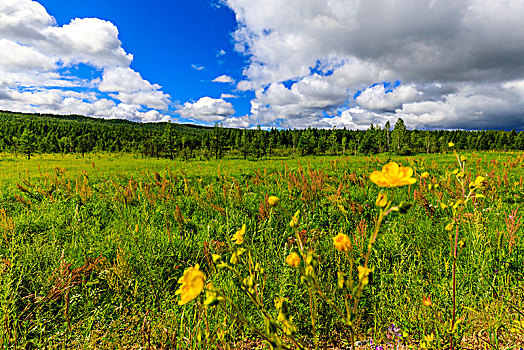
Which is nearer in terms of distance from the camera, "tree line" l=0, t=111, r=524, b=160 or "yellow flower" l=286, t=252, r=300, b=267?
"yellow flower" l=286, t=252, r=300, b=267

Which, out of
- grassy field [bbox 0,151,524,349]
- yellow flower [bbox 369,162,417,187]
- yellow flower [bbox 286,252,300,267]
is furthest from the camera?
grassy field [bbox 0,151,524,349]

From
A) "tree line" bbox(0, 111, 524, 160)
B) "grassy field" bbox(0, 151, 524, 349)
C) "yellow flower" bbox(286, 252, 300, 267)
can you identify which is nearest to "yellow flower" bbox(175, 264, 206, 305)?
"grassy field" bbox(0, 151, 524, 349)

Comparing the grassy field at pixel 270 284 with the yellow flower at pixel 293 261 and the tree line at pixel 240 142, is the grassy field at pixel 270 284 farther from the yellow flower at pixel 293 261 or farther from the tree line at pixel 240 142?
the tree line at pixel 240 142

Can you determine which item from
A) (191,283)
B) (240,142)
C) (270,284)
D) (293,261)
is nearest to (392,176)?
(293,261)

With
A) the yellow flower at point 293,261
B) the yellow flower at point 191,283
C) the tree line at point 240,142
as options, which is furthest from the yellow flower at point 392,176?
the tree line at point 240,142

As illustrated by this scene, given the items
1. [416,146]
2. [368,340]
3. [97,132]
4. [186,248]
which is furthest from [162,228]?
[97,132]

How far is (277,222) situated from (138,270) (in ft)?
6.91

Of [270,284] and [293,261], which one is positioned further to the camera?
[270,284]

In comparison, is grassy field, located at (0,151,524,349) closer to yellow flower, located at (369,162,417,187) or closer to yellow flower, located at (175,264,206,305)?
yellow flower, located at (175,264,206,305)

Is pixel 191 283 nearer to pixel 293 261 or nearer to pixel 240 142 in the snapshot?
pixel 293 261

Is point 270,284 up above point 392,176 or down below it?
below

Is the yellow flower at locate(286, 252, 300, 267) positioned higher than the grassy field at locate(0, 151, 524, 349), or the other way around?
the yellow flower at locate(286, 252, 300, 267)

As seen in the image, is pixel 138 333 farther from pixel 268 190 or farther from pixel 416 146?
pixel 416 146

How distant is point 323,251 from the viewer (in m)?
2.95
